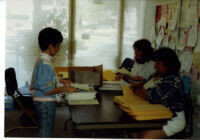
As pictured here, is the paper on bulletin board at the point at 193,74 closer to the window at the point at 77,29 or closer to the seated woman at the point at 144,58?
the seated woman at the point at 144,58

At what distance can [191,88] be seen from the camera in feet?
9.78

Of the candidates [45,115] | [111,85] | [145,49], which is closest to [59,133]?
[111,85]

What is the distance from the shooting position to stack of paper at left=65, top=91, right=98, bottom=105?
6.39ft

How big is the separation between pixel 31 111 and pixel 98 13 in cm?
271

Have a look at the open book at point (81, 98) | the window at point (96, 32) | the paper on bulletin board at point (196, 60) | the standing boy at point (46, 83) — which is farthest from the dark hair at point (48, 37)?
the window at point (96, 32)

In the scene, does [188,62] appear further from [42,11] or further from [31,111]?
[42,11]

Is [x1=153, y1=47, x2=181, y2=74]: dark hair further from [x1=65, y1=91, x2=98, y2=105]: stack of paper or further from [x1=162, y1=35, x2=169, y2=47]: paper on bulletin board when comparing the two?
[x1=162, y1=35, x2=169, y2=47]: paper on bulletin board

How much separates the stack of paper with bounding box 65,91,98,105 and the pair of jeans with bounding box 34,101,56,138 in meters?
0.14

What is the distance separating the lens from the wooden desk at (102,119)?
150 cm

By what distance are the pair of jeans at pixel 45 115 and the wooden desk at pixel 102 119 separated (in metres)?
0.22

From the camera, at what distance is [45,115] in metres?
1.94

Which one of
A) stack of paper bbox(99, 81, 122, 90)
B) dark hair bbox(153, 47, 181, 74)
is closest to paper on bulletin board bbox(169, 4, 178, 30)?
stack of paper bbox(99, 81, 122, 90)

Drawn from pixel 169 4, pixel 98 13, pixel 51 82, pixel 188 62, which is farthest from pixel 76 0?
pixel 51 82

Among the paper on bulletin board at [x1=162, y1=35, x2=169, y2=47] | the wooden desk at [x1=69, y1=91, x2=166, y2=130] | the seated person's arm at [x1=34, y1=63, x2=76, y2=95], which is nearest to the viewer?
the wooden desk at [x1=69, y1=91, x2=166, y2=130]
